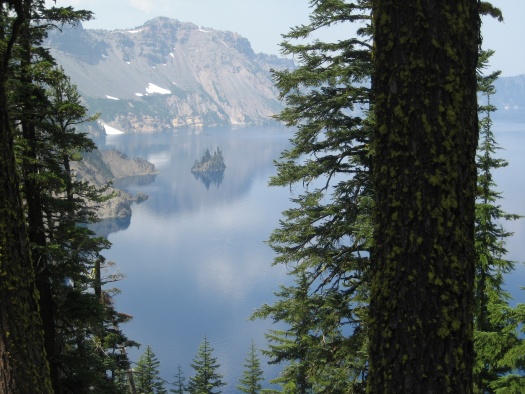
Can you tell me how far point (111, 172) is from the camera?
164 m

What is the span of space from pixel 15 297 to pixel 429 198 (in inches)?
121

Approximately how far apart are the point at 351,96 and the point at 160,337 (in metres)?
54.0

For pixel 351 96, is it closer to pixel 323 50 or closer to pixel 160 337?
pixel 323 50

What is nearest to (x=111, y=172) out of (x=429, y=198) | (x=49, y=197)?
(x=49, y=197)

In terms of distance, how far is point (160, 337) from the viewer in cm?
5691

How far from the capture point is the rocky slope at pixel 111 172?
386ft

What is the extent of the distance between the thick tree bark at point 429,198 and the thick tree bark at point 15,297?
266 cm

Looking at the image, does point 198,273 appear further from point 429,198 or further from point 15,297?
point 429,198

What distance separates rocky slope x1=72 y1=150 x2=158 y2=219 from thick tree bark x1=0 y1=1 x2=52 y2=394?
10852 centimetres

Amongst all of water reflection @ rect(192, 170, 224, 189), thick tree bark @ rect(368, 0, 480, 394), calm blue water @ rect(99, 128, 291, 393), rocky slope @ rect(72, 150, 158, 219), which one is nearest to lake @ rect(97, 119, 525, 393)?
calm blue water @ rect(99, 128, 291, 393)

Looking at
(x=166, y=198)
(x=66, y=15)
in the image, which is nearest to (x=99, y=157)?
(x=166, y=198)

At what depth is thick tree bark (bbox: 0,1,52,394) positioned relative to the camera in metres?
3.56

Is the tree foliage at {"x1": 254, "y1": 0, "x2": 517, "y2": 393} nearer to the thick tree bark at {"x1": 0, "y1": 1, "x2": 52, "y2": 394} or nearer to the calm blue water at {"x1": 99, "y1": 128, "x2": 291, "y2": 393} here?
the thick tree bark at {"x1": 0, "y1": 1, "x2": 52, "y2": 394}

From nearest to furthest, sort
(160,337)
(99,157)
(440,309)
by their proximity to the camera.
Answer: (440,309) < (160,337) < (99,157)
